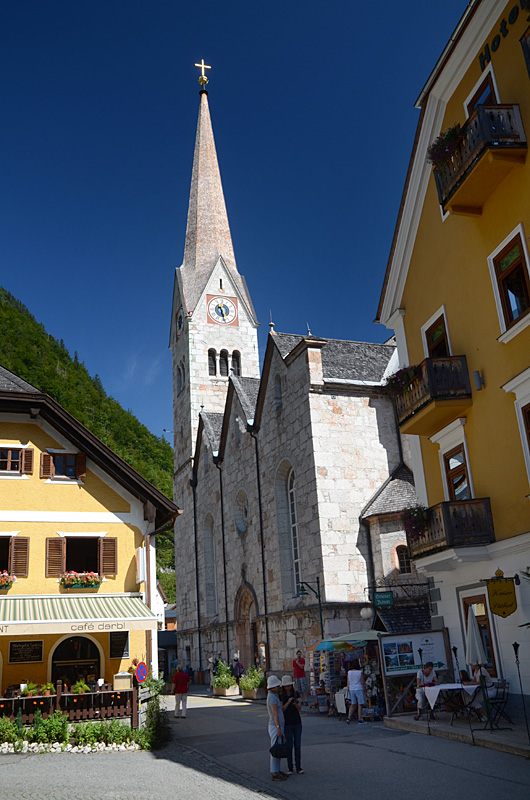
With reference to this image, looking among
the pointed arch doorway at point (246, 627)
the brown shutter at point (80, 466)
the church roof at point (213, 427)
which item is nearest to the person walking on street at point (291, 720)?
the brown shutter at point (80, 466)

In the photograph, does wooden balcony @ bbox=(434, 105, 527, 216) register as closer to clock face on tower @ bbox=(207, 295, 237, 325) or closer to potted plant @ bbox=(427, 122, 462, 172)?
potted plant @ bbox=(427, 122, 462, 172)

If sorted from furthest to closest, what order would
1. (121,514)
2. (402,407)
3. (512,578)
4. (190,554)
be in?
(190,554) → (121,514) → (402,407) → (512,578)

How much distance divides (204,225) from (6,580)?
4182 centimetres

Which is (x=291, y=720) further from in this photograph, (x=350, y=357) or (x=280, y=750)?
(x=350, y=357)

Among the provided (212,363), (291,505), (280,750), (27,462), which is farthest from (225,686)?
(212,363)

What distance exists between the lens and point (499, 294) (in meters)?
14.9

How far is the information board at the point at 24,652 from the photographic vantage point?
19344mm

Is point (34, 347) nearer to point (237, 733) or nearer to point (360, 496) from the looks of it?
point (360, 496)

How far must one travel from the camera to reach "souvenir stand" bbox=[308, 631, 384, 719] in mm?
18250

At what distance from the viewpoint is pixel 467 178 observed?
1434 cm

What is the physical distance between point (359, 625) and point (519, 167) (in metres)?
16.6

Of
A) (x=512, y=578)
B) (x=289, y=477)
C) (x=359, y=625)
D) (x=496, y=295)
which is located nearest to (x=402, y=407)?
(x=496, y=295)

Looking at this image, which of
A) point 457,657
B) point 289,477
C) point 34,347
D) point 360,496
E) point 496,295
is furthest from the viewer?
point 34,347

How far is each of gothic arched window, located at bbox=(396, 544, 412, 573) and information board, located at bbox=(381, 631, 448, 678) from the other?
880 centimetres
